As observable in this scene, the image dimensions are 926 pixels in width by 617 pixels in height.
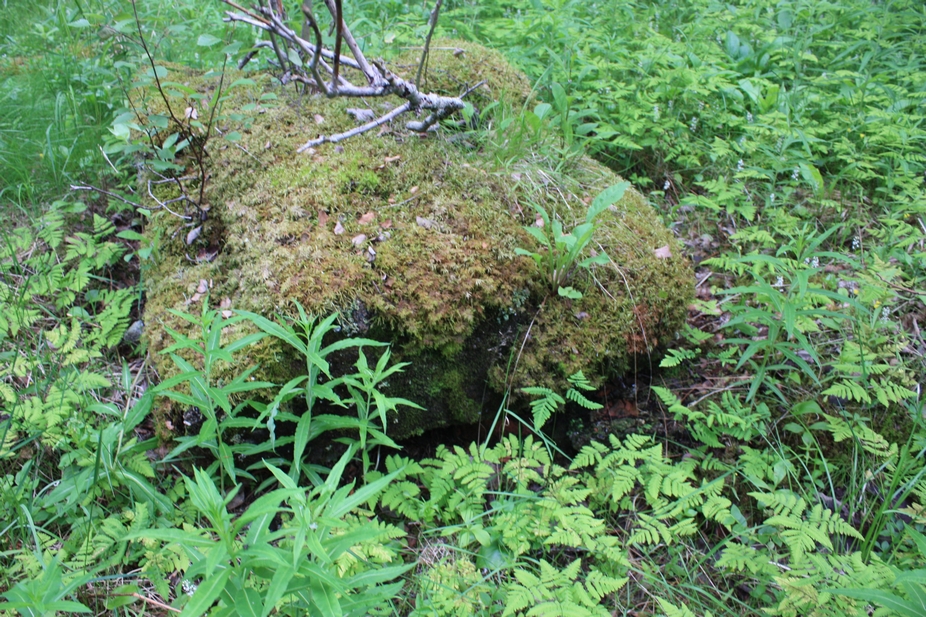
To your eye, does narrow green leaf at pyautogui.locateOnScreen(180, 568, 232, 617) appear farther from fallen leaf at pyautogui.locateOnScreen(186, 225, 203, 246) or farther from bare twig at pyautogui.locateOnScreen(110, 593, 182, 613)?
fallen leaf at pyautogui.locateOnScreen(186, 225, 203, 246)

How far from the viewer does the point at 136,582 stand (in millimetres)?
2137

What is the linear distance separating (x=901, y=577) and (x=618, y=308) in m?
1.48

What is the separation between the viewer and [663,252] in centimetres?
307

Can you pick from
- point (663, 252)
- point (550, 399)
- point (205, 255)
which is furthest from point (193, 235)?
point (663, 252)

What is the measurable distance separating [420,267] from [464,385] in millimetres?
593

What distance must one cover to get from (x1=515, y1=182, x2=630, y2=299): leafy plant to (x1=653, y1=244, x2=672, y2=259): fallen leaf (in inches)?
15.9

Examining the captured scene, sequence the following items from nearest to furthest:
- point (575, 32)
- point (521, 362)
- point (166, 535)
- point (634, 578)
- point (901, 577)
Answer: point (166, 535), point (901, 577), point (634, 578), point (521, 362), point (575, 32)

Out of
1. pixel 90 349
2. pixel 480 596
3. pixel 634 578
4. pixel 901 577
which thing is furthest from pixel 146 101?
pixel 901 577

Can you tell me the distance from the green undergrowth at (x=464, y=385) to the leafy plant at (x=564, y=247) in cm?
3

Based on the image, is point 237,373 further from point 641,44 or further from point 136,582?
point 641,44

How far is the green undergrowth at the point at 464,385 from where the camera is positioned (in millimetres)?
2025

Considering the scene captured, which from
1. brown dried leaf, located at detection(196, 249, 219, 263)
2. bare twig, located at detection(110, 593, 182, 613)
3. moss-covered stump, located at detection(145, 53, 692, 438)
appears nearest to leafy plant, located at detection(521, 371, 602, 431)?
moss-covered stump, located at detection(145, 53, 692, 438)

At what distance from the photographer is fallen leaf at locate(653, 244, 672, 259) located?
304 cm

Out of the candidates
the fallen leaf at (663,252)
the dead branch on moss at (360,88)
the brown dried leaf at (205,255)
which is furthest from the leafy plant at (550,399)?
the brown dried leaf at (205,255)
